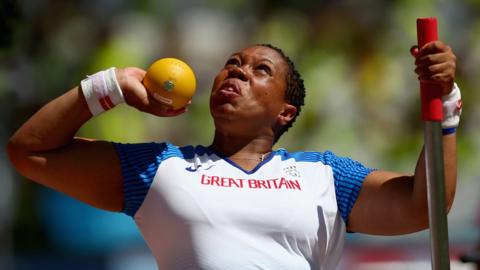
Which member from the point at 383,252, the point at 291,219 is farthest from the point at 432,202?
the point at 383,252

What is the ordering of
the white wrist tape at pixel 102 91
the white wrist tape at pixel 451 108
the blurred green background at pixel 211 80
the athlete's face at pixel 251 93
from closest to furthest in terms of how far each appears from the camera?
1. the white wrist tape at pixel 451 108
2. the white wrist tape at pixel 102 91
3. the athlete's face at pixel 251 93
4. the blurred green background at pixel 211 80

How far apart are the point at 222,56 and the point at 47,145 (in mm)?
5115

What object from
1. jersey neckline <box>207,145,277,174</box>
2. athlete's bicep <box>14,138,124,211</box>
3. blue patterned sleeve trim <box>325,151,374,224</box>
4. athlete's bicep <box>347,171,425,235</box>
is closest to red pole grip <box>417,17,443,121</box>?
athlete's bicep <box>347,171,425,235</box>

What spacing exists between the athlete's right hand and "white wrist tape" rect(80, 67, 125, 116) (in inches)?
1.1

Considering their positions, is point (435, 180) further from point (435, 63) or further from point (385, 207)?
point (385, 207)

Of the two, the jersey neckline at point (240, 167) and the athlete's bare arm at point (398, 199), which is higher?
the jersey neckline at point (240, 167)

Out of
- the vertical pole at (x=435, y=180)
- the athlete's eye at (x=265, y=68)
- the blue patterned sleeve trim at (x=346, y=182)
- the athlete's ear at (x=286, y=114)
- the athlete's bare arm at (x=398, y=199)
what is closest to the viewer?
the vertical pole at (x=435, y=180)

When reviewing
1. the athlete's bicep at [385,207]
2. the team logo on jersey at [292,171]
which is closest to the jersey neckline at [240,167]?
the team logo on jersey at [292,171]

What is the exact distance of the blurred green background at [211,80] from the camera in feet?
28.6

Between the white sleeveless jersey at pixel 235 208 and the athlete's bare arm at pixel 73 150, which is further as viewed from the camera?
the athlete's bare arm at pixel 73 150

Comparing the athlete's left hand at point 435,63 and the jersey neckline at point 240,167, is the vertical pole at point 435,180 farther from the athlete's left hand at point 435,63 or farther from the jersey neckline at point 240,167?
the jersey neckline at point 240,167

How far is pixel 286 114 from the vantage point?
5094 millimetres

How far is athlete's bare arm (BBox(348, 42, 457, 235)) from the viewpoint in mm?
4289

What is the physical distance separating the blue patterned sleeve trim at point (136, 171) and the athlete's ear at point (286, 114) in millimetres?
Result: 750
